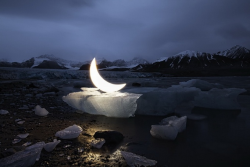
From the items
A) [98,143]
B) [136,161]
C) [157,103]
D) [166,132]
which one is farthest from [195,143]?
[157,103]

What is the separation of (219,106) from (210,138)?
2.59 metres

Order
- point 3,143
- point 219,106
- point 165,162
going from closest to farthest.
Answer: point 165,162 < point 3,143 < point 219,106

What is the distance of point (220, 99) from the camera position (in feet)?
15.3

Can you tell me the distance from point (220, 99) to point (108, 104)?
10.7ft

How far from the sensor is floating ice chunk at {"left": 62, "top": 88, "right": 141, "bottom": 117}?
3502 mm

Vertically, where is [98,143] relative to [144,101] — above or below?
below

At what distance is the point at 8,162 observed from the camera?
1565 millimetres

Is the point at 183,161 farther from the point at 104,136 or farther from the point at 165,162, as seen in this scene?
the point at 104,136

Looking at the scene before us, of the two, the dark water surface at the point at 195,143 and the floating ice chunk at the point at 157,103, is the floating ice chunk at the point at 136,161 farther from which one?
the floating ice chunk at the point at 157,103

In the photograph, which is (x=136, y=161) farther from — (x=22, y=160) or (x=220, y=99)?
(x=220, y=99)

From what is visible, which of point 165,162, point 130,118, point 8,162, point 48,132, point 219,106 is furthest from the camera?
point 219,106

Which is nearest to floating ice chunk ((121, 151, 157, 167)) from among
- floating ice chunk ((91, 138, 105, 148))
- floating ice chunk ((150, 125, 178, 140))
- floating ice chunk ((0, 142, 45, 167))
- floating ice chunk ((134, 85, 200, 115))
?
floating ice chunk ((91, 138, 105, 148))

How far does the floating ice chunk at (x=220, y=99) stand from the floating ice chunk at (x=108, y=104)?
241cm

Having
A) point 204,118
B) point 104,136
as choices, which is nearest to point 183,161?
point 104,136
